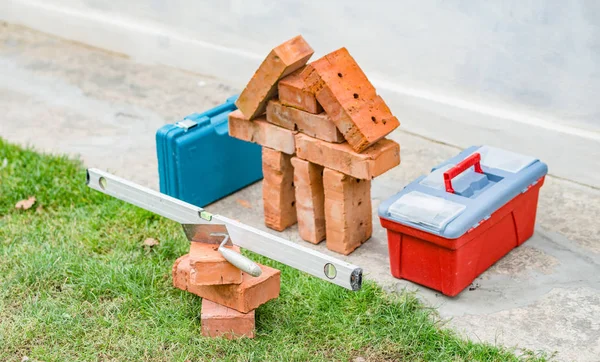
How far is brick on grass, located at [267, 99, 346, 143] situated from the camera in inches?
182

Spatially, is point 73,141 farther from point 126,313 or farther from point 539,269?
point 539,269

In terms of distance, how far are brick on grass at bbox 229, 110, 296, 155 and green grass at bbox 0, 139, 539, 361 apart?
0.65 metres

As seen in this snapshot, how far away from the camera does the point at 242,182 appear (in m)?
5.65

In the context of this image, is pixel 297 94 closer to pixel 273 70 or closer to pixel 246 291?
pixel 273 70

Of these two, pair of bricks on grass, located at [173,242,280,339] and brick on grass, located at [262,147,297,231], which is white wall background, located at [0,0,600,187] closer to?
brick on grass, located at [262,147,297,231]

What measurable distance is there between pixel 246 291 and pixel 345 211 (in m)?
0.96

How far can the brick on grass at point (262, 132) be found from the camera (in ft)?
15.9

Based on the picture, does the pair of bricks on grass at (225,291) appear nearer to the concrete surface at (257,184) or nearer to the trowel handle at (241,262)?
the trowel handle at (241,262)

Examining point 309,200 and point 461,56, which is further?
point 461,56

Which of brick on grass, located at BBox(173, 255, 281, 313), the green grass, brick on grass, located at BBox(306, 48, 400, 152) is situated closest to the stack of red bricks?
brick on grass, located at BBox(306, 48, 400, 152)

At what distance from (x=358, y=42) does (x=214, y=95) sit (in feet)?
4.41

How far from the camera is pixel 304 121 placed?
15.5ft

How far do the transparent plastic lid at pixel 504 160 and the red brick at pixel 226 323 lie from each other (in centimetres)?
162

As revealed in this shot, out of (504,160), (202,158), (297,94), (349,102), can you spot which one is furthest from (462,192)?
(202,158)
